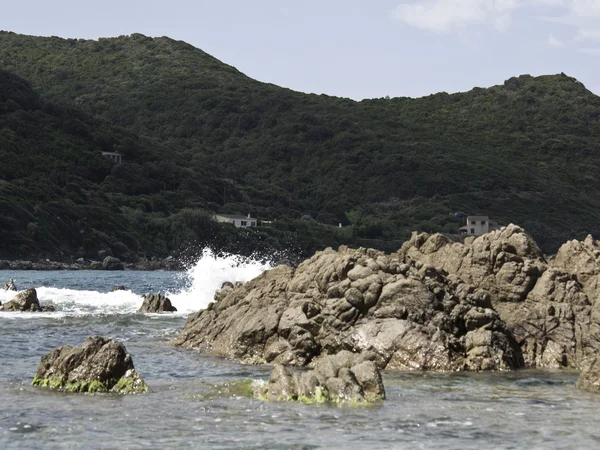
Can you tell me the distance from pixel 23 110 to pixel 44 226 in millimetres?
56888

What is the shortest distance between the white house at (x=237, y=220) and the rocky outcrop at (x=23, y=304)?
371ft

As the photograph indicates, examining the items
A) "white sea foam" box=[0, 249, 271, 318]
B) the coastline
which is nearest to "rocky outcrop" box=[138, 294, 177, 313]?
"white sea foam" box=[0, 249, 271, 318]

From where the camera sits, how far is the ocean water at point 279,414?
16.0 m

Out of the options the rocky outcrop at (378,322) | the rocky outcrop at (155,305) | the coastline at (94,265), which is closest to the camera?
the rocky outcrop at (378,322)

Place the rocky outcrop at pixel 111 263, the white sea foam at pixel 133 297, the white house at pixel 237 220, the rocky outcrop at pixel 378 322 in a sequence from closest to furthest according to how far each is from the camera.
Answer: the rocky outcrop at pixel 378 322
the white sea foam at pixel 133 297
the rocky outcrop at pixel 111 263
the white house at pixel 237 220

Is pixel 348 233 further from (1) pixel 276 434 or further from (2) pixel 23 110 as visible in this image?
(1) pixel 276 434

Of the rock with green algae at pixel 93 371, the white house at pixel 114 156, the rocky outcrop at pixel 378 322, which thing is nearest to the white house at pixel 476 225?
the white house at pixel 114 156

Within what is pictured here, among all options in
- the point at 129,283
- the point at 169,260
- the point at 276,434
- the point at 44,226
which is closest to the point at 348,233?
the point at 169,260

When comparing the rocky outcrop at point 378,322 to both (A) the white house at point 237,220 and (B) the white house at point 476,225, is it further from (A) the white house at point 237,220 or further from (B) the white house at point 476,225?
(B) the white house at point 476,225

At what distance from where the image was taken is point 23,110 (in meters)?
180

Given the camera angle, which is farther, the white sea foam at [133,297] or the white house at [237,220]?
the white house at [237,220]

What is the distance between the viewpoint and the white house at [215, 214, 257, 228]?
15988cm

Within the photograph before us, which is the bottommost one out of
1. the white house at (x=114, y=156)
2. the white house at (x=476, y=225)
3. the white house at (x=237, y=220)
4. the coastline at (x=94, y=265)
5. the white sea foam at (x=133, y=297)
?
the coastline at (x=94, y=265)

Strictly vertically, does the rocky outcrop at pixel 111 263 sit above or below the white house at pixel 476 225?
below
